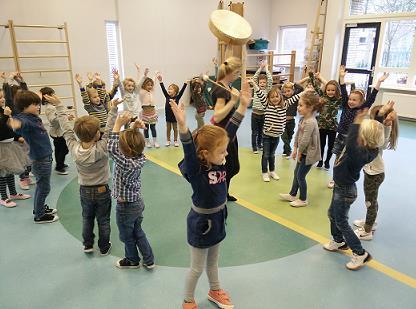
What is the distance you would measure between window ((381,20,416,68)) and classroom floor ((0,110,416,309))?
19.7 ft

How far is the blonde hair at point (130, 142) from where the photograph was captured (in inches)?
94.0

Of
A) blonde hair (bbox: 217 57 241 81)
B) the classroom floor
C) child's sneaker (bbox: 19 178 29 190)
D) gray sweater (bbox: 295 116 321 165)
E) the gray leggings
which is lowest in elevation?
the classroom floor

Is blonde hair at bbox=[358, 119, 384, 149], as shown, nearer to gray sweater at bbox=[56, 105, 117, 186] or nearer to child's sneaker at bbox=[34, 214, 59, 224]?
gray sweater at bbox=[56, 105, 117, 186]

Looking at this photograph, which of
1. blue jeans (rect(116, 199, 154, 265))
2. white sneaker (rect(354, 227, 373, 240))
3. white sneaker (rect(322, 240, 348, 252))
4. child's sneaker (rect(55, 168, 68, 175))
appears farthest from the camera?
child's sneaker (rect(55, 168, 68, 175))

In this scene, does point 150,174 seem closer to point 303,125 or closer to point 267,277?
point 303,125

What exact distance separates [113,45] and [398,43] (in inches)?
301

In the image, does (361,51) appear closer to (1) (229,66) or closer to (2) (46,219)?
(1) (229,66)

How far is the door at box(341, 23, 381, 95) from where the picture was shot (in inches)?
366

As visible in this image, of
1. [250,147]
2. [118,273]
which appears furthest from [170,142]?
[118,273]

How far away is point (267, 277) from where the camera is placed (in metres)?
2.70

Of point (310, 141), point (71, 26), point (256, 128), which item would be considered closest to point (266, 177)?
point (310, 141)

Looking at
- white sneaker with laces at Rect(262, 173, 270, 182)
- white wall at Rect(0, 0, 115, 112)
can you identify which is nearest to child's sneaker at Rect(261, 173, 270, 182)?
white sneaker with laces at Rect(262, 173, 270, 182)

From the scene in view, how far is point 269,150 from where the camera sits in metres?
4.62

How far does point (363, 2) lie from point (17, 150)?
9.70 m
